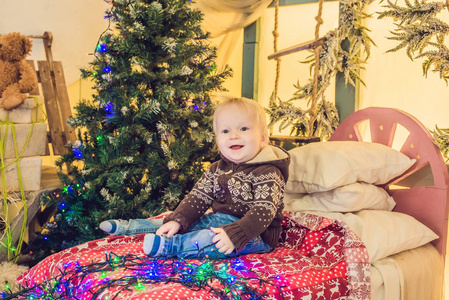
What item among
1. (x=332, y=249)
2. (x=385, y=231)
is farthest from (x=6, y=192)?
(x=385, y=231)

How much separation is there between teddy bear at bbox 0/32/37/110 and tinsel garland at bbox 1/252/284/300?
52.7 inches

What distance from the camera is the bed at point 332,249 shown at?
1.48 metres

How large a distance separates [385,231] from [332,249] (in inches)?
10.8

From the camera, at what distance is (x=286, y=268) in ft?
5.49

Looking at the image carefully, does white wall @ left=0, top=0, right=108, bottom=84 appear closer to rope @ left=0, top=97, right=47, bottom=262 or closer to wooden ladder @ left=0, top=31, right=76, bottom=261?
wooden ladder @ left=0, top=31, right=76, bottom=261

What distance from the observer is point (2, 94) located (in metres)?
2.66

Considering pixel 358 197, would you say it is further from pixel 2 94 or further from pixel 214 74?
pixel 2 94

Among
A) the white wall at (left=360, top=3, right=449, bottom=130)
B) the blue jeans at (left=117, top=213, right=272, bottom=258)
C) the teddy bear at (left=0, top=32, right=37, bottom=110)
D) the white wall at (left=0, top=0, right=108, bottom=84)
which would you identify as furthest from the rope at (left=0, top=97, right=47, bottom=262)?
the white wall at (left=360, top=3, right=449, bottom=130)

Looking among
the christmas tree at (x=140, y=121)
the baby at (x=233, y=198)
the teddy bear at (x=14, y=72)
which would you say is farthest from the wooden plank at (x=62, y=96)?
the baby at (x=233, y=198)

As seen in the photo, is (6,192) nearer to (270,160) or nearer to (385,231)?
(270,160)

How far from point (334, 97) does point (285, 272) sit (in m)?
1.71

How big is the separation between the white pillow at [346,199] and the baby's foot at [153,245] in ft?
2.47

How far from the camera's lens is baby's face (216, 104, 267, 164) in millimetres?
1901

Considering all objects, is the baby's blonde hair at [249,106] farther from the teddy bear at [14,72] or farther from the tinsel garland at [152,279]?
the teddy bear at [14,72]
